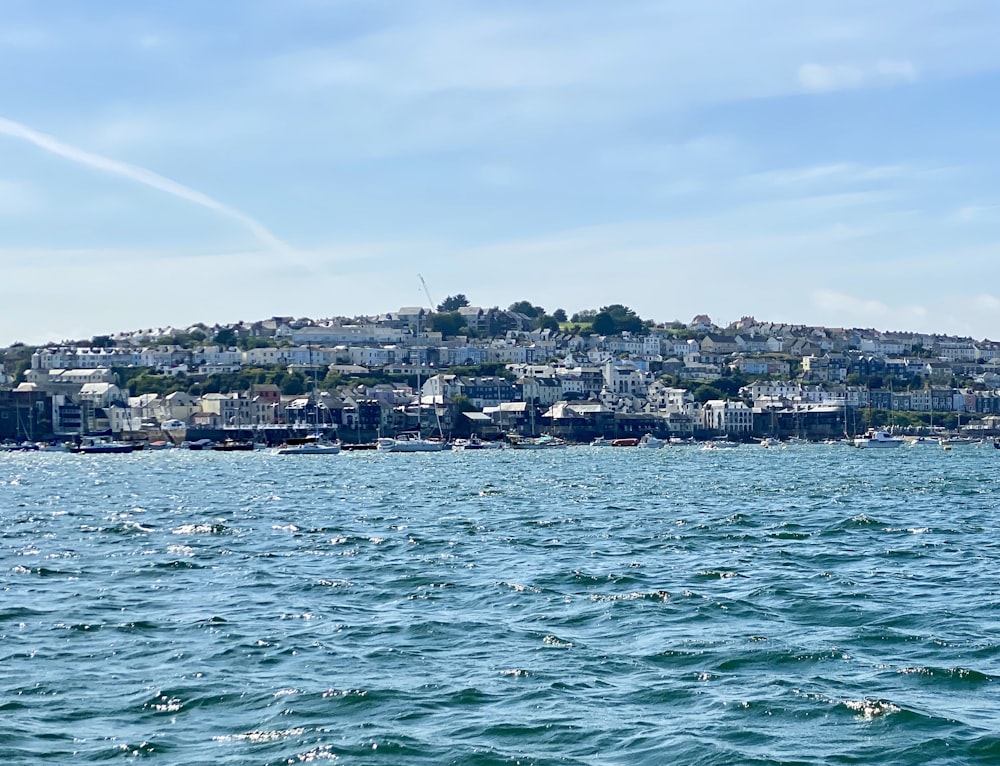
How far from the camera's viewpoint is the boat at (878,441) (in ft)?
564

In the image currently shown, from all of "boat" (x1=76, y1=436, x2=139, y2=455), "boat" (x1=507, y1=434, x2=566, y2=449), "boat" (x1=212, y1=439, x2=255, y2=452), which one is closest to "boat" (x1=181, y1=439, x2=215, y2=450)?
"boat" (x1=212, y1=439, x2=255, y2=452)

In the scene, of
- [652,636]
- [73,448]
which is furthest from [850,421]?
[652,636]

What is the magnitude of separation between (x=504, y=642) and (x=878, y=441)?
533 feet

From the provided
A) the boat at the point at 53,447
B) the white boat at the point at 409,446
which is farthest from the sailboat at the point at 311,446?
the boat at the point at 53,447

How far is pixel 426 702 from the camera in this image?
15906 millimetres

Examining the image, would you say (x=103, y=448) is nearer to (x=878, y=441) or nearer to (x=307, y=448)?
(x=307, y=448)

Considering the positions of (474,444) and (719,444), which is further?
(719,444)

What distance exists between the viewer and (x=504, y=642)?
19500 millimetres

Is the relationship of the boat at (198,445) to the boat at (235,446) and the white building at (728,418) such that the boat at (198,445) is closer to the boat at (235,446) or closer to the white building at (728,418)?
the boat at (235,446)

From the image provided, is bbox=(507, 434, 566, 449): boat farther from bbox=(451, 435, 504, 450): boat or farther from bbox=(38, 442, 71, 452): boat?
bbox=(38, 442, 71, 452): boat

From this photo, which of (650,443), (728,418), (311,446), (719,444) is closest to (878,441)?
(719,444)

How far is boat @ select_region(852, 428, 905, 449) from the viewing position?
6767 inches

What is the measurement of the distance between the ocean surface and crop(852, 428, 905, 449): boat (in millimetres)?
136063

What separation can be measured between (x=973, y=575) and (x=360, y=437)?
513ft
